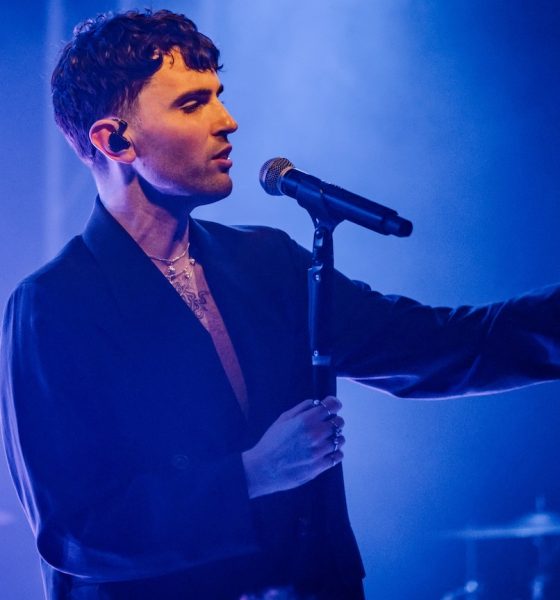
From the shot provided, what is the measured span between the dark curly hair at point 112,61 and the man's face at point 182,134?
0.04 m

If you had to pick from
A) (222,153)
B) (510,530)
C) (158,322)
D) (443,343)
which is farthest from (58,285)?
(510,530)

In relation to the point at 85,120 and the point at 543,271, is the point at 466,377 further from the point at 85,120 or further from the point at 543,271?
the point at 543,271

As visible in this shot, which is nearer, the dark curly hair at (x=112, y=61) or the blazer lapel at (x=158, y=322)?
the blazer lapel at (x=158, y=322)

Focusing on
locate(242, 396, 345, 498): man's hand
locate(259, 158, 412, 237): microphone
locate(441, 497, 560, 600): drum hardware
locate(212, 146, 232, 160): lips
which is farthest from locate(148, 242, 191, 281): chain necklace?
locate(441, 497, 560, 600): drum hardware

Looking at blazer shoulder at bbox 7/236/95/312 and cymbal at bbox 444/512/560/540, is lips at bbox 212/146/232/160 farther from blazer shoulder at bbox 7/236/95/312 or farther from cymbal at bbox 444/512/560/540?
cymbal at bbox 444/512/560/540

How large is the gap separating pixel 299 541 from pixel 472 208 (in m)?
2.42

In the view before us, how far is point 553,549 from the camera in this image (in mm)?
3498

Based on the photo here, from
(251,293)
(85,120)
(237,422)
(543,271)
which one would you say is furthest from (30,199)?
(543,271)

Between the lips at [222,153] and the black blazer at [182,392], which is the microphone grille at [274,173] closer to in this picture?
the lips at [222,153]

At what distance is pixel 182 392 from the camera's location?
63.3 inches

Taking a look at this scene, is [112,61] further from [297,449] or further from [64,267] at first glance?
[297,449]

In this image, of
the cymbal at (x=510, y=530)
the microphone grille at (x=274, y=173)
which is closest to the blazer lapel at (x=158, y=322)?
the microphone grille at (x=274, y=173)

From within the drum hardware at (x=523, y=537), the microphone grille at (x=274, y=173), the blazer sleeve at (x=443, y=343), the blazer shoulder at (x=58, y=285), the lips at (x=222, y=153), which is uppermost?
the lips at (x=222, y=153)

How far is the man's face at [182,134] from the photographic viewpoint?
1.72 meters
